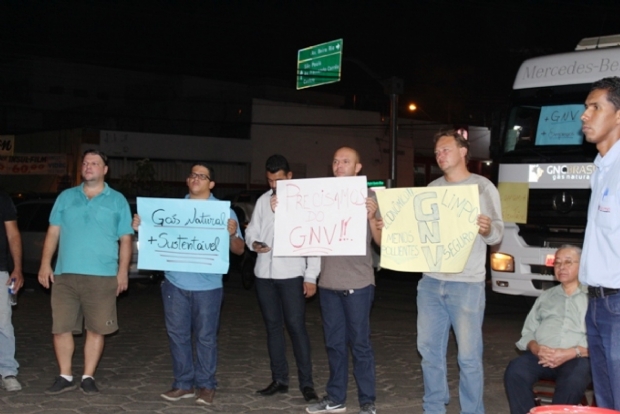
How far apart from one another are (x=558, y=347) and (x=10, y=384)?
4786mm

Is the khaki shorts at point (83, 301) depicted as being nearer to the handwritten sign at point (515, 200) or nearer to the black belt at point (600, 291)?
the black belt at point (600, 291)

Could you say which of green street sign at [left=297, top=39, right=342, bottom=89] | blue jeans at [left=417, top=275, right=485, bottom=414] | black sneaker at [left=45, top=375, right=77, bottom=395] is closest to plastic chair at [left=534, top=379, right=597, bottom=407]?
blue jeans at [left=417, top=275, right=485, bottom=414]

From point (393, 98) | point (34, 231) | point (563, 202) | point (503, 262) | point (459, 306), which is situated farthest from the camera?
point (393, 98)

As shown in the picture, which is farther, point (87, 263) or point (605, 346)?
point (87, 263)

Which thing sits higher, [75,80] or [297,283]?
[75,80]

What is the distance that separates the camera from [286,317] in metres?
7.07

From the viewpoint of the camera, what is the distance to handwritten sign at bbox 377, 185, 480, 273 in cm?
576

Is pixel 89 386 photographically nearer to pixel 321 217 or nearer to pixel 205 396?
pixel 205 396

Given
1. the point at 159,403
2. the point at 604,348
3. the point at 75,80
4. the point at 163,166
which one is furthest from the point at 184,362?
the point at 75,80

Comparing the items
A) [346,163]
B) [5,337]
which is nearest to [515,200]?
[346,163]

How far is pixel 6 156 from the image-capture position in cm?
3578

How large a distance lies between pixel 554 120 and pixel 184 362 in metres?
6.25

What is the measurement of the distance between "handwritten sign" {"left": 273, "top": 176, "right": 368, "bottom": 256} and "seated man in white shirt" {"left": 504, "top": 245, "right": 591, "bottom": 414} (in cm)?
147

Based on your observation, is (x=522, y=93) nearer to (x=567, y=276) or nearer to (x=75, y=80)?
(x=567, y=276)
